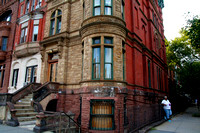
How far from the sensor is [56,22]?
14.6m

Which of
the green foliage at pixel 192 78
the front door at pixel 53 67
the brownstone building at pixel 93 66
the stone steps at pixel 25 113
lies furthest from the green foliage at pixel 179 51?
the stone steps at pixel 25 113

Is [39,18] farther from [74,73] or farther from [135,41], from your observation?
[135,41]

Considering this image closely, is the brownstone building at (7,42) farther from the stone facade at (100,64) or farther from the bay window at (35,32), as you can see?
the stone facade at (100,64)

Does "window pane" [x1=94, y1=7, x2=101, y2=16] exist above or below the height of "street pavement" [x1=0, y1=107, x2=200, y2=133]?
above

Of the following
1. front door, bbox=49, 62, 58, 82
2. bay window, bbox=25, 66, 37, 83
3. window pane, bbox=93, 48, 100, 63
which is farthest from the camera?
bay window, bbox=25, 66, 37, 83

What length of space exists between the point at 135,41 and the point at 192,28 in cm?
858

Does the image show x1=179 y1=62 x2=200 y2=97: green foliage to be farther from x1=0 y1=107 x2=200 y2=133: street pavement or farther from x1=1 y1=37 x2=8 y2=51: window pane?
x1=1 y1=37 x2=8 y2=51: window pane

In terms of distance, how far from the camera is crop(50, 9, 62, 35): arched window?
14.5 m

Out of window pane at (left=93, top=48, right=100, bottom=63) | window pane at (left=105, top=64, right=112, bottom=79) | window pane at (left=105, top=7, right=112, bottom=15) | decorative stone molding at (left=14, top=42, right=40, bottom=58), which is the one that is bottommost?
window pane at (left=105, top=64, right=112, bottom=79)

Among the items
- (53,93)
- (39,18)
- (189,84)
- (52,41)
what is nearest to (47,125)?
(53,93)

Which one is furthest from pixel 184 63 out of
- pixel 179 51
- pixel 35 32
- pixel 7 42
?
pixel 7 42

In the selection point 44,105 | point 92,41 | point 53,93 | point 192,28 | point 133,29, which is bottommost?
point 44,105

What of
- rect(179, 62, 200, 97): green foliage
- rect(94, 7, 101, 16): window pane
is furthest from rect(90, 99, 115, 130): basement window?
rect(179, 62, 200, 97): green foliage

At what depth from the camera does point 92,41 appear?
10.8 meters
